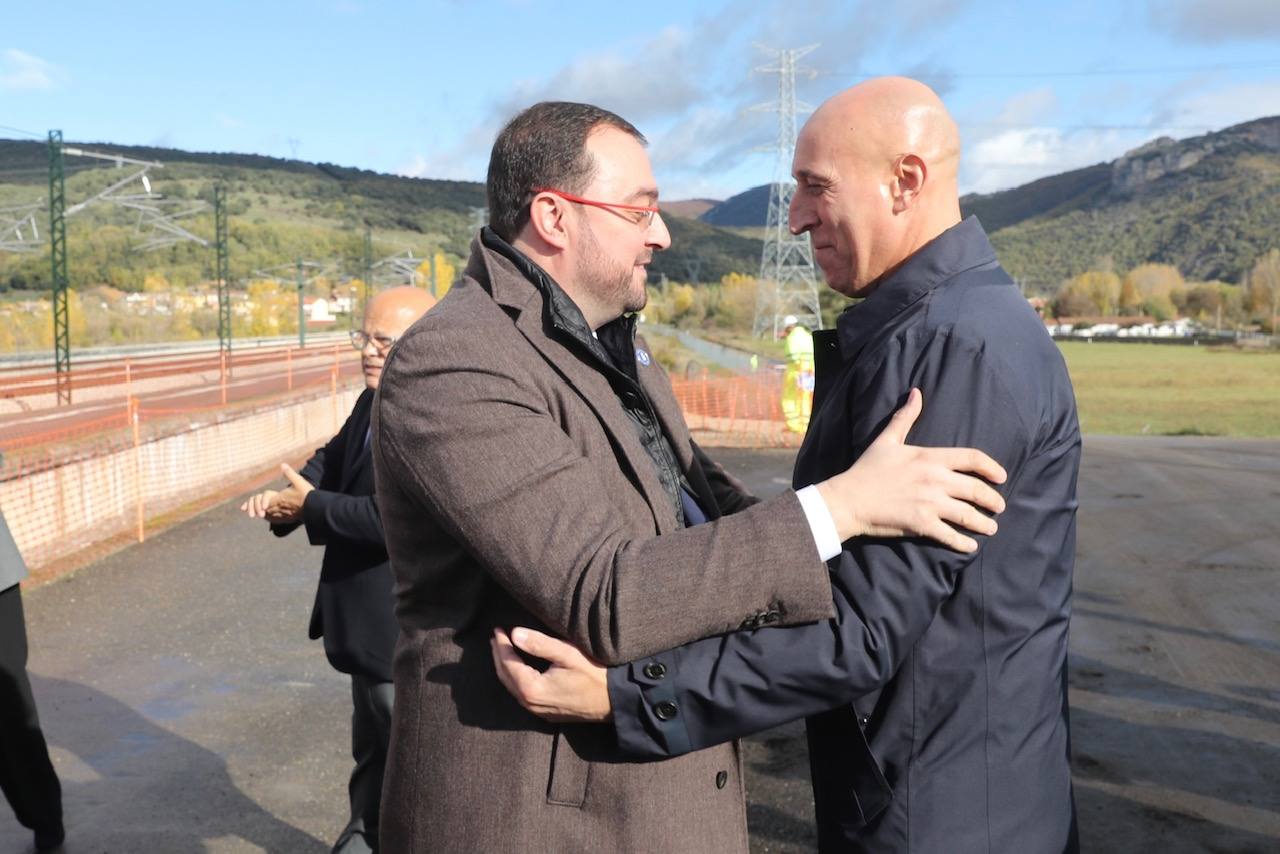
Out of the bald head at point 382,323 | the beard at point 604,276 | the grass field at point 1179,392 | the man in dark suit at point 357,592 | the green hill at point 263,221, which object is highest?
the green hill at point 263,221

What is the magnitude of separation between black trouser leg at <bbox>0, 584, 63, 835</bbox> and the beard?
354cm

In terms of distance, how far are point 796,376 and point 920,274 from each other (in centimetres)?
1836

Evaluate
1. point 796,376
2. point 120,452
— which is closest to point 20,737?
point 120,452

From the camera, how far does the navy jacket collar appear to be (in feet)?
6.85

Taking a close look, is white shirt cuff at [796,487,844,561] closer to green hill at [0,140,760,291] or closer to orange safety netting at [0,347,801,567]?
→ orange safety netting at [0,347,801,567]

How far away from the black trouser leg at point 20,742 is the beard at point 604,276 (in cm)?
354

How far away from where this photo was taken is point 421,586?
6.64 ft

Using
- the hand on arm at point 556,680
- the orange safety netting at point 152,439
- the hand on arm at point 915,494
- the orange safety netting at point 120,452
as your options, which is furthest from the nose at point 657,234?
the orange safety netting at point 152,439

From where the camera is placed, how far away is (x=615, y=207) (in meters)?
2.20

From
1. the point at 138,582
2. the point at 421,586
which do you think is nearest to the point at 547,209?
the point at 421,586

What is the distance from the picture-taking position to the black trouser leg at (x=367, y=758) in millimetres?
4137

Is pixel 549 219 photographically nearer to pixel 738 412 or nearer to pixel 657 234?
pixel 657 234

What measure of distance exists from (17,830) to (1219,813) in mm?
5135

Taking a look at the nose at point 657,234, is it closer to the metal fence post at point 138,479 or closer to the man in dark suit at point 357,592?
the man in dark suit at point 357,592
